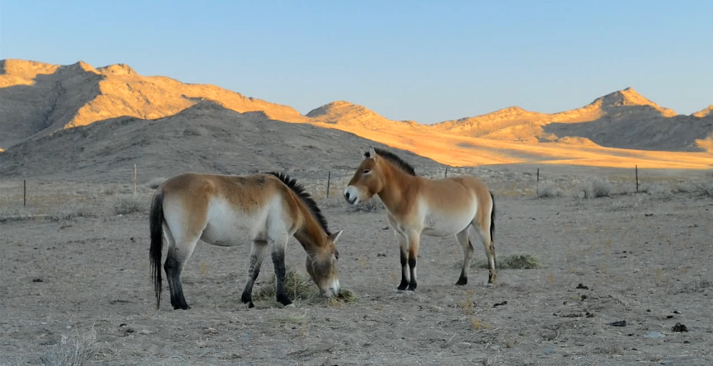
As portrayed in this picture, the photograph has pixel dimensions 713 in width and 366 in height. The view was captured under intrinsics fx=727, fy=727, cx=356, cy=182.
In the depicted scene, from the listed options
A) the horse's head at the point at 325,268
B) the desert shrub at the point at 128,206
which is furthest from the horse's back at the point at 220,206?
the desert shrub at the point at 128,206

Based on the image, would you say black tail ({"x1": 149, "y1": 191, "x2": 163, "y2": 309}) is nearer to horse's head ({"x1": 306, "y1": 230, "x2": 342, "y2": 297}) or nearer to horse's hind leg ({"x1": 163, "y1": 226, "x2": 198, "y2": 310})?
horse's hind leg ({"x1": 163, "y1": 226, "x2": 198, "y2": 310})

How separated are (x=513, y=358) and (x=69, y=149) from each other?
69.6 metres

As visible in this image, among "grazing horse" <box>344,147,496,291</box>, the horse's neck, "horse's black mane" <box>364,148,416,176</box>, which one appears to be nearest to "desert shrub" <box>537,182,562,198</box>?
"grazing horse" <box>344,147,496,291</box>

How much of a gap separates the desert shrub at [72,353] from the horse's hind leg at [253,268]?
3.30 meters

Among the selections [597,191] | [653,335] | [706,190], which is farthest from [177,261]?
[597,191]

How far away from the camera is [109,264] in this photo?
44.9ft

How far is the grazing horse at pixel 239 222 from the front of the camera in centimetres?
878

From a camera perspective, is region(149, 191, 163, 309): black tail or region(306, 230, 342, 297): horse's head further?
region(306, 230, 342, 297): horse's head

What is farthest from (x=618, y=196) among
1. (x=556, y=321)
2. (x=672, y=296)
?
(x=556, y=321)

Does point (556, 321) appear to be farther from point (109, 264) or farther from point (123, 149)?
point (123, 149)

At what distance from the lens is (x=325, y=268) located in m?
9.65

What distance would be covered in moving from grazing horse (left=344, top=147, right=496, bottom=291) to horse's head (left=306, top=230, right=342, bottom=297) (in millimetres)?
740

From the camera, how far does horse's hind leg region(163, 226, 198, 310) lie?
8773mm

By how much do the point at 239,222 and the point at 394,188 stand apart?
2386mm
